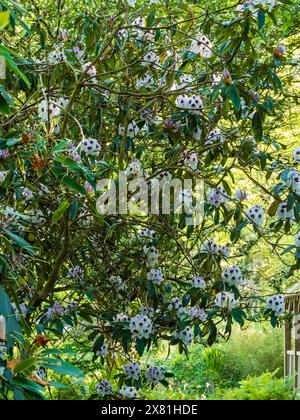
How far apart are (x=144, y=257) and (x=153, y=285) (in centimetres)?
13

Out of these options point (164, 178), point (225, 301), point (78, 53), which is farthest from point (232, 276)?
point (78, 53)

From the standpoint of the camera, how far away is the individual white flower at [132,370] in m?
2.69

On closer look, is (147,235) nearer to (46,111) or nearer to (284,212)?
(284,212)

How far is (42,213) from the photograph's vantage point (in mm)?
2607

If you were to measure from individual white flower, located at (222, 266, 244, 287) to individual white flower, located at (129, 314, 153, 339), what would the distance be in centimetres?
33

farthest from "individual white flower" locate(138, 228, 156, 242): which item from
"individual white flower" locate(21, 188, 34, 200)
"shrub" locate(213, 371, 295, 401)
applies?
"shrub" locate(213, 371, 295, 401)

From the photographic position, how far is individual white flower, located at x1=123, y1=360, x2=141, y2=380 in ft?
8.82

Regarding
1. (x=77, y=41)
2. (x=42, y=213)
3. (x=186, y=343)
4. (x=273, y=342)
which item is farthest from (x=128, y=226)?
(x=273, y=342)

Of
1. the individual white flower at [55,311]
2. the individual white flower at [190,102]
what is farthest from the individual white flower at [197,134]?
the individual white flower at [55,311]

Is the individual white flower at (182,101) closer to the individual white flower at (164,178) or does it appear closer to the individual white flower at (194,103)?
the individual white flower at (194,103)

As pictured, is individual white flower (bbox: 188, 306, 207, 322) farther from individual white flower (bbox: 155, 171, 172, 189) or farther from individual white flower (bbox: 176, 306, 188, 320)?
individual white flower (bbox: 155, 171, 172, 189)

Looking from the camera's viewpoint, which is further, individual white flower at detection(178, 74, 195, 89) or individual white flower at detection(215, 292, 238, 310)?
individual white flower at detection(178, 74, 195, 89)
